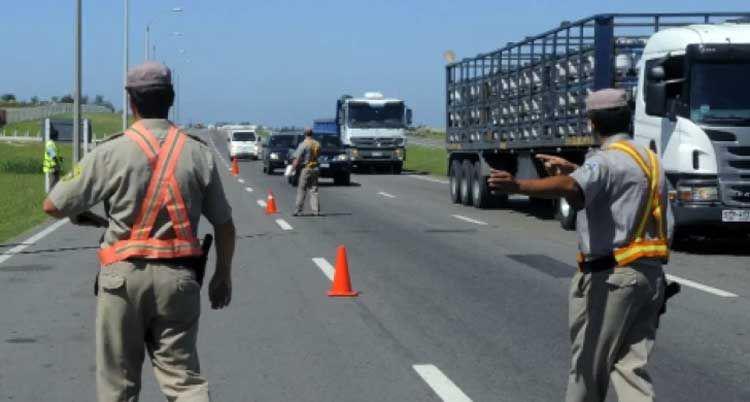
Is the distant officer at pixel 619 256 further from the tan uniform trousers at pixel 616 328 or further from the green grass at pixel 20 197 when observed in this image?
the green grass at pixel 20 197

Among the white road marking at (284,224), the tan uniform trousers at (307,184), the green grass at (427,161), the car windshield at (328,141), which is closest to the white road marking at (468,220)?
the tan uniform trousers at (307,184)

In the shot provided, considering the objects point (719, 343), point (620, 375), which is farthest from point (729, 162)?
point (620, 375)

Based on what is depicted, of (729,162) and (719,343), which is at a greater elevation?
(729,162)

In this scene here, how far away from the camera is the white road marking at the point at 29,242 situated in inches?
667

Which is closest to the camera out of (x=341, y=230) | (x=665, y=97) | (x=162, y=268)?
(x=162, y=268)

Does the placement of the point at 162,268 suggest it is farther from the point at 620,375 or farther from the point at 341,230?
the point at 341,230

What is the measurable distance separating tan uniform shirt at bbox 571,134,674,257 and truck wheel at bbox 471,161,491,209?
A: 21.9m

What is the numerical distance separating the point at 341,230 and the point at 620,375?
1573 centimetres

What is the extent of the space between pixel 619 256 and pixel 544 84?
17811 mm

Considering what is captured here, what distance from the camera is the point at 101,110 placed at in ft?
629

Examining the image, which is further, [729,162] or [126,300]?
[729,162]

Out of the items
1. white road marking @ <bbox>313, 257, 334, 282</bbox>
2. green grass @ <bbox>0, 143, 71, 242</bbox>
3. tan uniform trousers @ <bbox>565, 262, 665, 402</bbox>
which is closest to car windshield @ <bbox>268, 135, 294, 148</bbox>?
green grass @ <bbox>0, 143, 71, 242</bbox>

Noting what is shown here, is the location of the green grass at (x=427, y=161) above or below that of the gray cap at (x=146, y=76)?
below

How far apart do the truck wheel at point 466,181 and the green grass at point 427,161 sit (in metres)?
20.4
